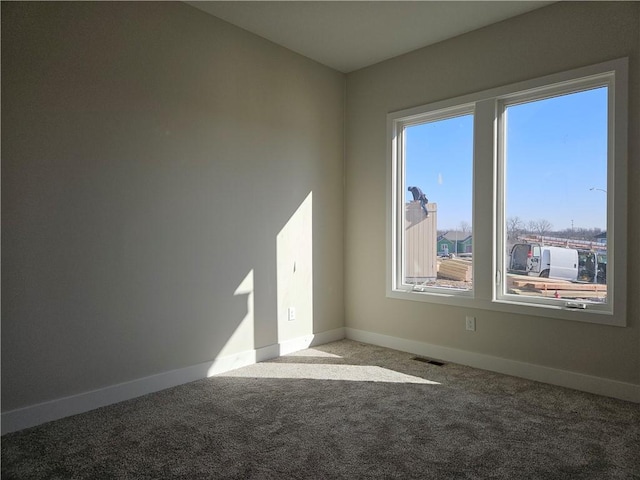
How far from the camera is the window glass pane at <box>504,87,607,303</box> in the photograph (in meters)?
3.12

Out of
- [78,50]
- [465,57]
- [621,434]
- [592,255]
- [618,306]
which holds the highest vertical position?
[465,57]

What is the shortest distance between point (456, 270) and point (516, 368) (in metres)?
0.93

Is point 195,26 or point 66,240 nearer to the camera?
point 66,240

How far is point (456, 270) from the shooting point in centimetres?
388

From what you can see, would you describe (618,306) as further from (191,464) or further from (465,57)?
(191,464)

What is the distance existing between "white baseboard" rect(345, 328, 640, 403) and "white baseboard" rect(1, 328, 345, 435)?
0.87m

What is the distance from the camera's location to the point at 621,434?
7.94 ft

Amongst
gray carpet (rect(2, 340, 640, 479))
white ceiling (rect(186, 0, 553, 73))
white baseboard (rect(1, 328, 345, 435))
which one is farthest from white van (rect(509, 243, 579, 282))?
white baseboard (rect(1, 328, 345, 435))

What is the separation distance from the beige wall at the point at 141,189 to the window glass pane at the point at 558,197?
1858mm

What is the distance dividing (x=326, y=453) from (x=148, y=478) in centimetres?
85

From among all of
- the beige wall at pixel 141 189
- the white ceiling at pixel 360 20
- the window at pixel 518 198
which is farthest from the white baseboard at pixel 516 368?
the white ceiling at pixel 360 20

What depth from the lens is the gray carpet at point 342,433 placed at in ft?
6.77

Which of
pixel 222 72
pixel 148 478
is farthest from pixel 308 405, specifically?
pixel 222 72

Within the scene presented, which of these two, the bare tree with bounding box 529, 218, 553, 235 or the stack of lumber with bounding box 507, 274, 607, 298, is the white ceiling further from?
the stack of lumber with bounding box 507, 274, 607, 298
